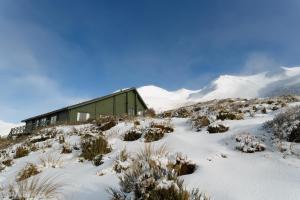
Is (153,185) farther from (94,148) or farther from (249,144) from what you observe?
(94,148)

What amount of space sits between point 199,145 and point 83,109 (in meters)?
31.0

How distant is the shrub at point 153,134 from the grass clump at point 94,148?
1.19m

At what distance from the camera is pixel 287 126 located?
6.99 meters

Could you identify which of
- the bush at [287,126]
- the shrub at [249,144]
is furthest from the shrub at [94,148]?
the bush at [287,126]

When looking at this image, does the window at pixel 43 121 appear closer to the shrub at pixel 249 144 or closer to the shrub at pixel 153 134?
the shrub at pixel 153 134

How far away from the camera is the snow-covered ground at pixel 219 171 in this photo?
14.3 feet

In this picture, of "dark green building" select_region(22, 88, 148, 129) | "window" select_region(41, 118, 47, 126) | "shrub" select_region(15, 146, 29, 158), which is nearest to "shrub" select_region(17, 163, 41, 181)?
"shrub" select_region(15, 146, 29, 158)

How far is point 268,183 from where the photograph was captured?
4547 millimetres

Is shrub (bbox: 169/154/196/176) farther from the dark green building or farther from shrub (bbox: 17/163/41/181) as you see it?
the dark green building

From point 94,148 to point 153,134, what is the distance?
5.97ft

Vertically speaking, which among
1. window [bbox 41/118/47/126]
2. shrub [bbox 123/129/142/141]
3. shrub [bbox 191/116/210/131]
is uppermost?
window [bbox 41/118/47/126]

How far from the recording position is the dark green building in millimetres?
35688

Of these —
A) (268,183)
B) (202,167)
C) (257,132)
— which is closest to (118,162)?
(202,167)

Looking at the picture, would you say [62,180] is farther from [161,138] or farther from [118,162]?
[161,138]
